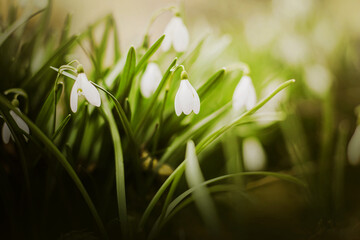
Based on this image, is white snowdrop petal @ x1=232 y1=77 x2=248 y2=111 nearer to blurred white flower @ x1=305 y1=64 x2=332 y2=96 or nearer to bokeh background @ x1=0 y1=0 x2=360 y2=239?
bokeh background @ x1=0 y1=0 x2=360 y2=239

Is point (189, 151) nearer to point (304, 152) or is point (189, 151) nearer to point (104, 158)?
point (104, 158)

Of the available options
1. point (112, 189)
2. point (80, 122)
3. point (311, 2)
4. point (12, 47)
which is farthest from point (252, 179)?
point (311, 2)

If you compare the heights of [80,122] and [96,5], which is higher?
[96,5]

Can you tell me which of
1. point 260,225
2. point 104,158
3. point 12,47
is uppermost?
point 12,47

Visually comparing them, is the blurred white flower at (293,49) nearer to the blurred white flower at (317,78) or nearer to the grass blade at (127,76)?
the blurred white flower at (317,78)

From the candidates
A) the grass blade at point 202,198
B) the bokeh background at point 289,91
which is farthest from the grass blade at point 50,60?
the grass blade at point 202,198

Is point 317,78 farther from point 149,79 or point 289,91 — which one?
point 149,79
